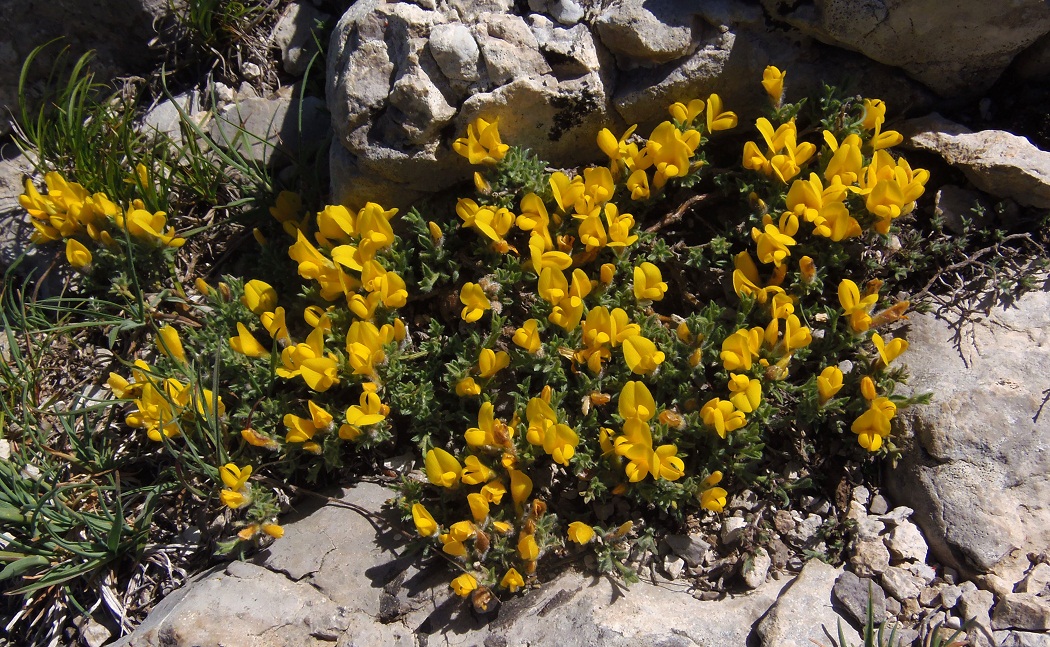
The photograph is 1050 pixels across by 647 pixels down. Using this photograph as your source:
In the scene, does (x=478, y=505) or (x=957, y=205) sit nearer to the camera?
(x=478, y=505)

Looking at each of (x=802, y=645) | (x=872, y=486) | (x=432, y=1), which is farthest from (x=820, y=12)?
(x=802, y=645)

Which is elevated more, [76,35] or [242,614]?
[76,35]

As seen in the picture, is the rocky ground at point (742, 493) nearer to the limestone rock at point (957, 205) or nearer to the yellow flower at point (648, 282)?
the limestone rock at point (957, 205)

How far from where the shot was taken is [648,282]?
3674 millimetres

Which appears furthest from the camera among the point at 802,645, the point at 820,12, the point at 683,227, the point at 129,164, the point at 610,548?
the point at 129,164

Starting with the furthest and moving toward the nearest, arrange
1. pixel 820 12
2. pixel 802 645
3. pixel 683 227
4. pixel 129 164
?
1. pixel 129 164
2. pixel 683 227
3. pixel 820 12
4. pixel 802 645

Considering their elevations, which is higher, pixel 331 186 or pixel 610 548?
pixel 331 186

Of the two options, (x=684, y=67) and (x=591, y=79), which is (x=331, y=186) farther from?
(x=684, y=67)

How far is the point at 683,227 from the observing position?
13.8ft

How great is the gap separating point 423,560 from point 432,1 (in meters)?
2.77

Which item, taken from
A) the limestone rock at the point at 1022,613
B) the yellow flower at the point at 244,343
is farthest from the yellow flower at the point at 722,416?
the yellow flower at the point at 244,343

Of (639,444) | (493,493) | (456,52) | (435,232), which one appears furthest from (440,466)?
(456,52)

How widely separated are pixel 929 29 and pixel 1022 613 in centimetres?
265

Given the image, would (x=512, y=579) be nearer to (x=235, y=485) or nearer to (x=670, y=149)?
(x=235, y=485)
